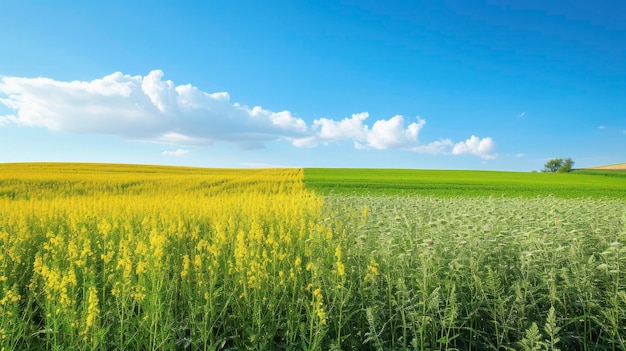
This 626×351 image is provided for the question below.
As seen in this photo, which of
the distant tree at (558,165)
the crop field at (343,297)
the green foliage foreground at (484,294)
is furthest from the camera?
the distant tree at (558,165)

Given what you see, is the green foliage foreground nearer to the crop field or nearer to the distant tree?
the crop field

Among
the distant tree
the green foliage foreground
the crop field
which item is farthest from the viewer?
the distant tree

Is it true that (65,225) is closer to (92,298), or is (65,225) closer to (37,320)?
(37,320)

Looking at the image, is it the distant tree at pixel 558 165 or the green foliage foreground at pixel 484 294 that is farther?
the distant tree at pixel 558 165

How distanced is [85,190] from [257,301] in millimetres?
22007

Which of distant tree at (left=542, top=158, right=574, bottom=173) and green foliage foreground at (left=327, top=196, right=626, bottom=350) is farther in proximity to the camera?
distant tree at (left=542, top=158, right=574, bottom=173)

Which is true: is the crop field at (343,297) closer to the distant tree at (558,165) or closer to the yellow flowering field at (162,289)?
the yellow flowering field at (162,289)

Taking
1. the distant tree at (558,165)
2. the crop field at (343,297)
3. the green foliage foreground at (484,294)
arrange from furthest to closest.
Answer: the distant tree at (558,165) → the green foliage foreground at (484,294) → the crop field at (343,297)

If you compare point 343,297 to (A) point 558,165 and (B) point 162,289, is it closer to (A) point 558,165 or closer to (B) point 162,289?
(B) point 162,289

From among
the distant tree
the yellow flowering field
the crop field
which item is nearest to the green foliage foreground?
the crop field

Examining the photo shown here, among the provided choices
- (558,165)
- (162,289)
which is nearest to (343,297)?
(162,289)

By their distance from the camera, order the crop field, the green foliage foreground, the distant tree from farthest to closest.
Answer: the distant tree, the green foliage foreground, the crop field

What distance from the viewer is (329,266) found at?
20.3 feet

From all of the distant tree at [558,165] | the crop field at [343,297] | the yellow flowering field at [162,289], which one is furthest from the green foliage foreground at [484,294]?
the distant tree at [558,165]
